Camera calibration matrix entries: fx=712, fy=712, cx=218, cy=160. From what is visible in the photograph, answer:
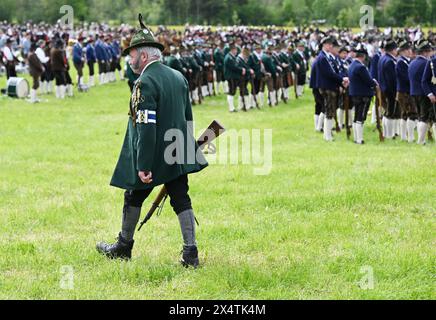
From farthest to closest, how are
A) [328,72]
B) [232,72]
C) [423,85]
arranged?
[232,72] → [328,72] → [423,85]

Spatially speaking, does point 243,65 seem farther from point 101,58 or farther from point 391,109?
point 101,58

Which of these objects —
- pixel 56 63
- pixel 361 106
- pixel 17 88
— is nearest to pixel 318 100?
pixel 361 106

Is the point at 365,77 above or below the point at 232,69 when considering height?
above

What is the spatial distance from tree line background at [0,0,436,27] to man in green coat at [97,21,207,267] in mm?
62169

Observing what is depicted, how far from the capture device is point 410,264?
6.00m

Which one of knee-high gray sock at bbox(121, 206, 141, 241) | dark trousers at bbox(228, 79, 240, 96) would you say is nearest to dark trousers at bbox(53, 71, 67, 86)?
dark trousers at bbox(228, 79, 240, 96)

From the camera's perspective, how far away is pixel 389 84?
47.0 ft

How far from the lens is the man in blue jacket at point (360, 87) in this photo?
44.1 ft

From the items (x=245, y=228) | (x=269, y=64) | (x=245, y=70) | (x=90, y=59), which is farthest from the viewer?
(x=90, y=59)

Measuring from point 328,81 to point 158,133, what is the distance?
900 cm

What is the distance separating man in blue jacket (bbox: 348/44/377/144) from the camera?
529 inches

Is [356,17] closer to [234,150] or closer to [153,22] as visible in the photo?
[153,22]

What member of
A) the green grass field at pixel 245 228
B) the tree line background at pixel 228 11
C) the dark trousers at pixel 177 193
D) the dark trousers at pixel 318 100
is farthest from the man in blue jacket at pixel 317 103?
the tree line background at pixel 228 11

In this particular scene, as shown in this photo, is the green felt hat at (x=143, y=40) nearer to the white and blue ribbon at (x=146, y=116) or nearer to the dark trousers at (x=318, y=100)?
the white and blue ribbon at (x=146, y=116)
